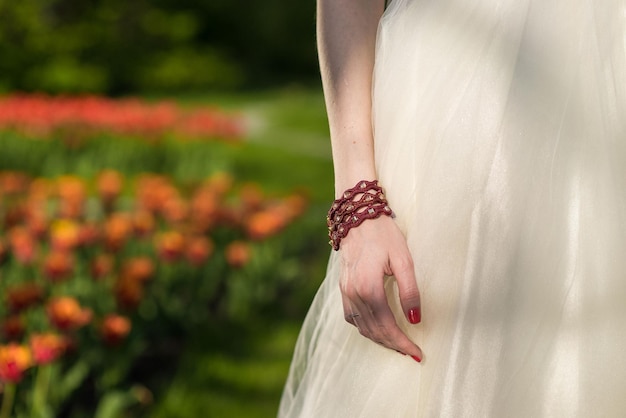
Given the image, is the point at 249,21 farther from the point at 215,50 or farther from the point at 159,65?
the point at 159,65

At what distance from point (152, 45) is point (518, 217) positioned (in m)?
14.2

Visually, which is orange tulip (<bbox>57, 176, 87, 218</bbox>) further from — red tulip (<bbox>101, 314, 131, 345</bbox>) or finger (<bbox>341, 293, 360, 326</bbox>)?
finger (<bbox>341, 293, 360, 326</bbox>)

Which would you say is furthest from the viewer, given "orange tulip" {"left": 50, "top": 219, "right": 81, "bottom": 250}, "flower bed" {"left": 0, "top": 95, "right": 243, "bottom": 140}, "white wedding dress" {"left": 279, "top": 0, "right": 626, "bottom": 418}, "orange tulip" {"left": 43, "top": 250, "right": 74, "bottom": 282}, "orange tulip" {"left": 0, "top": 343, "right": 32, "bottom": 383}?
"flower bed" {"left": 0, "top": 95, "right": 243, "bottom": 140}

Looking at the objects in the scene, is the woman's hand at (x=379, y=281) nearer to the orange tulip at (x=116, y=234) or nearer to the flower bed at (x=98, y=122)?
the orange tulip at (x=116, y=234)

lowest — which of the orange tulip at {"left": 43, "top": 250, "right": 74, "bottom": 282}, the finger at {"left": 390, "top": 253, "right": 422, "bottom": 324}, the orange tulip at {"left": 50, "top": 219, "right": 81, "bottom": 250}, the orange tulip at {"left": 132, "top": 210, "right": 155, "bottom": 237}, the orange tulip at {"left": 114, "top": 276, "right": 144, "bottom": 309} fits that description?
the finger at {"left": 390, "top": 253, "right": 422, "bottom": 324}

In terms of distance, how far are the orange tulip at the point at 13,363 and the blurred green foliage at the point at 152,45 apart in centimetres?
1068

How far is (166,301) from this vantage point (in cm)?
322

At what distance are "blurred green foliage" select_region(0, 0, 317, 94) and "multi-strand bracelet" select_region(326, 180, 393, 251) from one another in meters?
11.8

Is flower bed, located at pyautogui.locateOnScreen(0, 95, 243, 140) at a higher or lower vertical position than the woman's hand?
higher

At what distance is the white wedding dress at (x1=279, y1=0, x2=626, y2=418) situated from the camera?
1.08 m

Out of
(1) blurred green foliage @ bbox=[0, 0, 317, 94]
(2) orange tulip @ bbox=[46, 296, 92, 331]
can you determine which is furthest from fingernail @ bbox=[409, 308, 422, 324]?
(1) blurred green foliage @ bbox=[0, 0, 317, 94]

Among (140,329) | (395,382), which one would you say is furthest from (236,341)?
(395,382)

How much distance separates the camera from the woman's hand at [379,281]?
1096 mm

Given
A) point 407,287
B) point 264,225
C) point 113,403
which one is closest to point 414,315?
point 407,287
